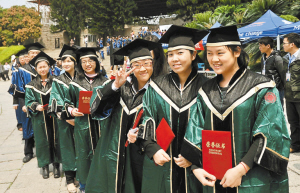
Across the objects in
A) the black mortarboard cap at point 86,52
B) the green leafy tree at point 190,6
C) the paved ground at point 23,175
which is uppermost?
the green leafy tree at point 190,6

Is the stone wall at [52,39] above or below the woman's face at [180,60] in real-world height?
above

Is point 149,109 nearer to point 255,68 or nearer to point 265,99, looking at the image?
point 265,99

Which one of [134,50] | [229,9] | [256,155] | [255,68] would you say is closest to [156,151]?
[256,155]

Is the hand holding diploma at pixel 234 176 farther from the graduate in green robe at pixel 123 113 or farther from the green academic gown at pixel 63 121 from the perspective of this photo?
the green academic gown at pixel 63 121

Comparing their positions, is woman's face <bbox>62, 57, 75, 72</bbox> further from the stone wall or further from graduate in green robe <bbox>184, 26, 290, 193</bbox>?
the stone wall

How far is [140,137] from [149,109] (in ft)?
0.78

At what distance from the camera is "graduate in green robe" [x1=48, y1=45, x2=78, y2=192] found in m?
3.77

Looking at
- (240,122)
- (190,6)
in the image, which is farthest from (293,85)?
(190,6)

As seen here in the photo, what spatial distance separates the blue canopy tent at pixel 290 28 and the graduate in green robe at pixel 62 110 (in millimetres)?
6993

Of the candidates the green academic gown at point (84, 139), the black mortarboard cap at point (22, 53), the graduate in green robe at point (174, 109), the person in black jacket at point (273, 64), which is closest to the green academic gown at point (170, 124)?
the graduate in green robe at point (174, 109)

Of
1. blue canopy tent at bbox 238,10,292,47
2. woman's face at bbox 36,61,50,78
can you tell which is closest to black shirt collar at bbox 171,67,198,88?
woman's face at bbox 36,61,50,78

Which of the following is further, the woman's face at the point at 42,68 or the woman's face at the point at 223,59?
the woman's face at the point at 42,68

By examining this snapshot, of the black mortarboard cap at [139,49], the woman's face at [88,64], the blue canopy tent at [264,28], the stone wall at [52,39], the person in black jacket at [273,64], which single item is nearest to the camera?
the black mortarboard cap at [139,49]

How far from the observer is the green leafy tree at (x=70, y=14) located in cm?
3850
